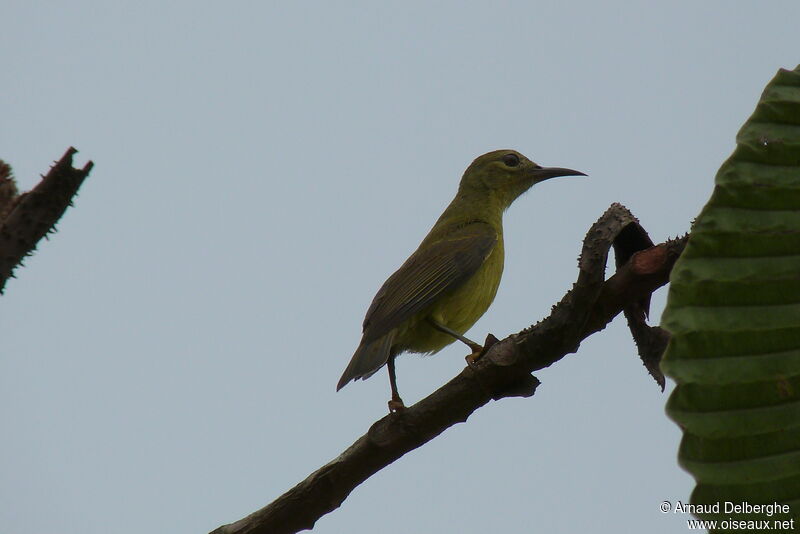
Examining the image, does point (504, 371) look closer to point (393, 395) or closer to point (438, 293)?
point (393, 395)

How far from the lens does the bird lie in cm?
560

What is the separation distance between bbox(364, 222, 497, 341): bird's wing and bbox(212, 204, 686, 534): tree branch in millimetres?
2482

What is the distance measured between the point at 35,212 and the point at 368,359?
3041 mm

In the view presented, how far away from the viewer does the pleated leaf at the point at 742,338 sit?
1.07 m

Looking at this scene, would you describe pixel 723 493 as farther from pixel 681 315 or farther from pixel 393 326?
pixel 393 326

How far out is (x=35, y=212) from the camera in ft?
8.30

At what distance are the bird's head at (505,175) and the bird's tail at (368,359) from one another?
9.70ft

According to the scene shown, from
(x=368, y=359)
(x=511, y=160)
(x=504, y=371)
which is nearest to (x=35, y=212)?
(x=504, y=371)

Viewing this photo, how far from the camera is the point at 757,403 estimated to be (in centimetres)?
109

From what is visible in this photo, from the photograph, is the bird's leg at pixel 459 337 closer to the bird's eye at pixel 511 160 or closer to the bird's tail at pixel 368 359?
the bird's tail at pixel 368 359

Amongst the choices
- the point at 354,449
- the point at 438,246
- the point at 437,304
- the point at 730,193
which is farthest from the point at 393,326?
the point at 730,193

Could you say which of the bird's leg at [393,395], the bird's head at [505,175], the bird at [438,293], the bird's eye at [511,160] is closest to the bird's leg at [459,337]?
the bird at [438,293]

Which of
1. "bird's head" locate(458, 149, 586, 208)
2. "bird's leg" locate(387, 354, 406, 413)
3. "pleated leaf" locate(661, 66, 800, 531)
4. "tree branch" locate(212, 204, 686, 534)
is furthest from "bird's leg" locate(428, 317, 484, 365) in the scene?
"pleated leaf" locate(661, 66, 800, 531)

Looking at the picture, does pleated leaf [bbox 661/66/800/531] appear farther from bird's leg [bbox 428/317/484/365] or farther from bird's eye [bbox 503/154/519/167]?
bird's eye [bbox 503/154/519/167]
